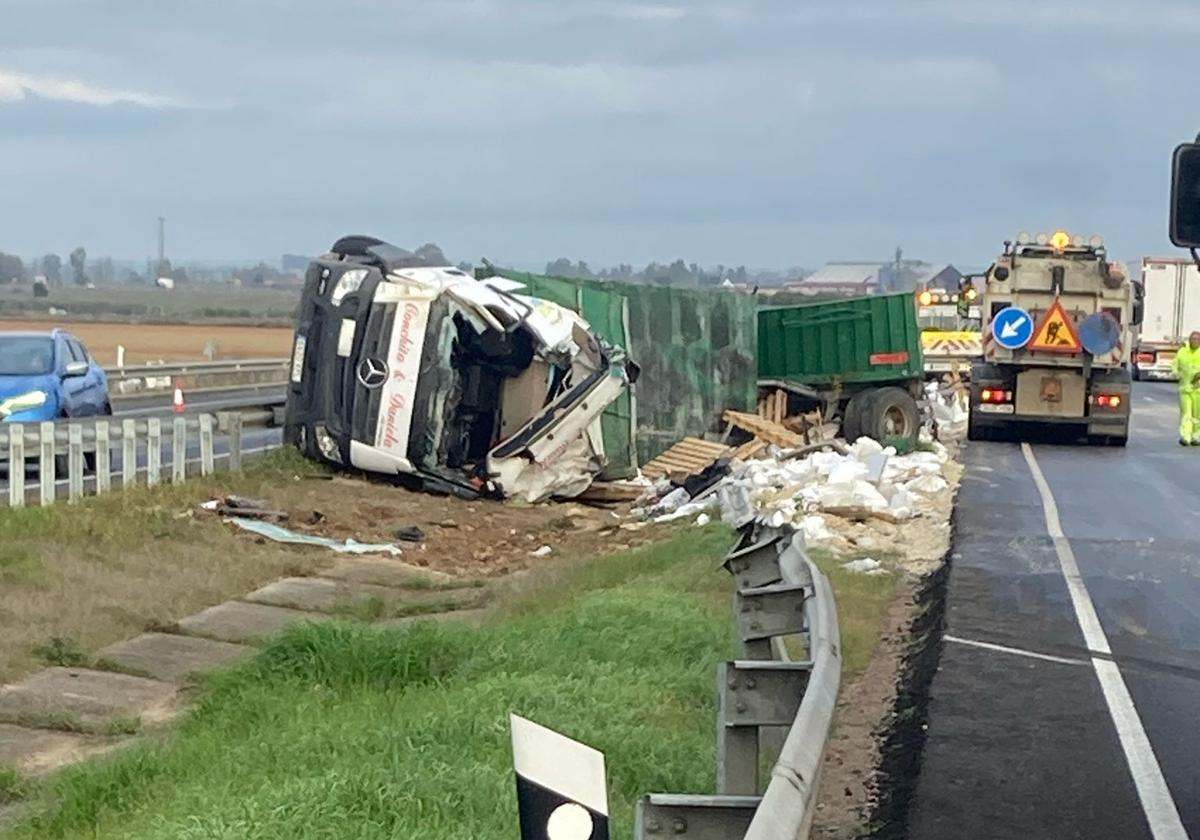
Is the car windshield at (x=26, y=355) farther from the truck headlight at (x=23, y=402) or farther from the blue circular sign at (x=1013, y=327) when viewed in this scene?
the blue circular sign at (x=1013, y=327)

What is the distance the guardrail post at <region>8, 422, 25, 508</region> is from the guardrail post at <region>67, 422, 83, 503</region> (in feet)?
1.60

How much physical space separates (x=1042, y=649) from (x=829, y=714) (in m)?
6.07

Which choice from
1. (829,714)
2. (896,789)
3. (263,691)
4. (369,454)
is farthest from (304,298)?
(829,714)

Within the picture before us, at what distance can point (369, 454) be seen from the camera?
61.3 ft

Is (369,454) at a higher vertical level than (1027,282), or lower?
lower

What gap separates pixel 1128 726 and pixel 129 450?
34.3 feet

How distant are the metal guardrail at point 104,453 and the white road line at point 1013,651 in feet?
25.6

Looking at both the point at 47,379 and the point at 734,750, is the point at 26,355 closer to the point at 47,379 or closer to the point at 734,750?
the point at 47,379

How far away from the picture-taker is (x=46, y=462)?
1525cm

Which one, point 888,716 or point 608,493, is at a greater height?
point 888,716

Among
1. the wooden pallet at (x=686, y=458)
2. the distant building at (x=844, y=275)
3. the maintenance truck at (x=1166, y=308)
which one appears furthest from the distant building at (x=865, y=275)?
the wooden pallet at (x=686, y=458)

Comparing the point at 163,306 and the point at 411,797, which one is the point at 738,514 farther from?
the point at 163,306

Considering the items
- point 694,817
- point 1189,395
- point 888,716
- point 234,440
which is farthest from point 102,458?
point 1189,395

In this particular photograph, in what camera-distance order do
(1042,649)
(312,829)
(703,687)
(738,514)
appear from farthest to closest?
1. (738,514)
2. (1042,649)
3. (703,687)
4. (312,829)
